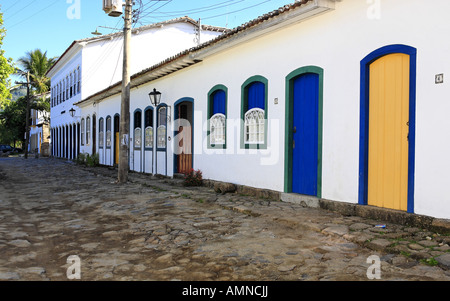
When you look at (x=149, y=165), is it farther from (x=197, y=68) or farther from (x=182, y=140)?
(x=197, y=68)

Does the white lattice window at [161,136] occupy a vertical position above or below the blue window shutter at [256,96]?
below

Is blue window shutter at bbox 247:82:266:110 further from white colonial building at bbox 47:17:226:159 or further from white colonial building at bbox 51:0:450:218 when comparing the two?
white colonial building at bbox 47:17:226:159

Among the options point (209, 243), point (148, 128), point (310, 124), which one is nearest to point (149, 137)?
point (148, 128)

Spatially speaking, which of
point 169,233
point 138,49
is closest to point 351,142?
point 169,233

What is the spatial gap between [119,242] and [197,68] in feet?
23.3

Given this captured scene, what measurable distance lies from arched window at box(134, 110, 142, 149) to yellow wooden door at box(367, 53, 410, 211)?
423 inches

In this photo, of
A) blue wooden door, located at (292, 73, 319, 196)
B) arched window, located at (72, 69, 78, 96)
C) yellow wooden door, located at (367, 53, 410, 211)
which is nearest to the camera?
yellow wooden door, located at (367, 53, 410, 211)

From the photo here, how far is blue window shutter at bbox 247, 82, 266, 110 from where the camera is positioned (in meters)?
8.41

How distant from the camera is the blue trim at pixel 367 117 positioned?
206 inches

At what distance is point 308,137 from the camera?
23.7 feet

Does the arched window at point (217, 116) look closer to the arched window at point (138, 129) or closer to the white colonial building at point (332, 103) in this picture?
the white colonial building at point (332, 103)

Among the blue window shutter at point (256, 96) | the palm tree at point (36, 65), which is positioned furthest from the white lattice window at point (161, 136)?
the palm tree at point (36, 65)

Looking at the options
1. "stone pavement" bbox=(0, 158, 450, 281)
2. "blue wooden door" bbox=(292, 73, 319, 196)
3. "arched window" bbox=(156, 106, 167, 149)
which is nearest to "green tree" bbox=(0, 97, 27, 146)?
"arched window" bbox=(156, 106, 167, 149)

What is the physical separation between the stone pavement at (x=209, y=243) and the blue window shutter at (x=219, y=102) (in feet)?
10.2
